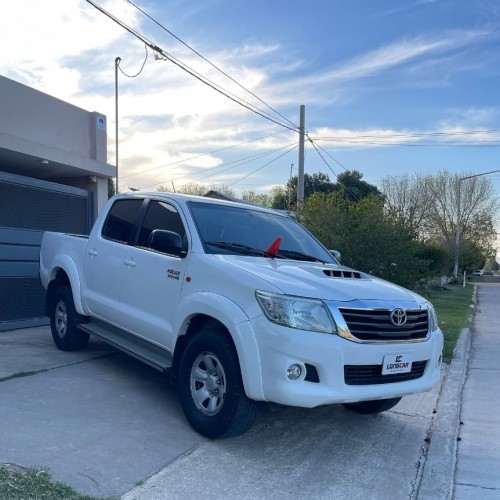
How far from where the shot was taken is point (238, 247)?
5398 millimetres

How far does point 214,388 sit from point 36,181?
21.1ft

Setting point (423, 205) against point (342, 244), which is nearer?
point (342, 244)

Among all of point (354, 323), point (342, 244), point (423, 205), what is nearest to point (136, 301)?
point (354, 323)

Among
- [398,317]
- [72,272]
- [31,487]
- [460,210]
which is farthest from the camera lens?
[460,210]

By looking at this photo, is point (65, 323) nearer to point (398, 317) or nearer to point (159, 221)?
point (159, 221)

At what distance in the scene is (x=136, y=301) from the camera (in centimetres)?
574

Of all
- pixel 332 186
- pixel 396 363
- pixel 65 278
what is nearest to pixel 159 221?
pixel 65 278

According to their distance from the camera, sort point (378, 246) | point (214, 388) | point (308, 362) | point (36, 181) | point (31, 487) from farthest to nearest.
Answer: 1. point (378, 246)
2. point (36, 181)
3. point (214, 388)
4. point (308, 362)
5. point (31, 487)

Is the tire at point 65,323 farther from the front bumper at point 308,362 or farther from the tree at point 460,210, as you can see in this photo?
the tree at point 460,210

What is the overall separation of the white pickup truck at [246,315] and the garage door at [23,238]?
11.2ft

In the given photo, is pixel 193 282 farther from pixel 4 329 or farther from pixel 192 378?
pixel 4 329

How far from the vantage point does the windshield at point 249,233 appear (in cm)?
538

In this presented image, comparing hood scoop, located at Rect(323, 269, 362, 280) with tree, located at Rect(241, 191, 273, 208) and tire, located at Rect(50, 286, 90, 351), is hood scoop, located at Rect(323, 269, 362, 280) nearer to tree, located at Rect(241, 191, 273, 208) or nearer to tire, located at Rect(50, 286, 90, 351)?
tire, located at Rect(50, 286, 90, 351)

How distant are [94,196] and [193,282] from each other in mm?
7165
